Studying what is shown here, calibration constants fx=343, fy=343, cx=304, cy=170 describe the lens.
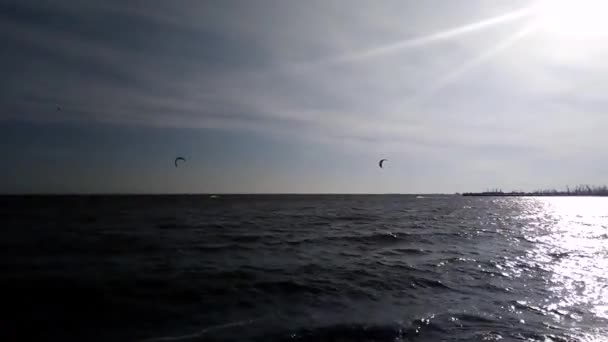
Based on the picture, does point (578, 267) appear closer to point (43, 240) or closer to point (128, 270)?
point (128, 270)

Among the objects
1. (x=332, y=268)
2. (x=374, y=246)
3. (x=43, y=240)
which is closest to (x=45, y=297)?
(x=332, y=268)

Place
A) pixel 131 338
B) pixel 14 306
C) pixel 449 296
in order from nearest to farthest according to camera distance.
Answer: pixel 131 338 → pixel 14 306 → pixel 449 296

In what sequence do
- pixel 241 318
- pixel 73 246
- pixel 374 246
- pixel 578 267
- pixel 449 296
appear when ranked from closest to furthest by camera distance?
pixel 241 318 → pixel 449 296 → pixel 578 267 → pixel 73 246 → pixel 374 246

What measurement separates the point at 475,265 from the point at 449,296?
528 cm

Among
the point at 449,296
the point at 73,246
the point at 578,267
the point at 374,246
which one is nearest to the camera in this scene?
the point at 449,296

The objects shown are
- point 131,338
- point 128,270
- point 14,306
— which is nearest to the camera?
point 131,338

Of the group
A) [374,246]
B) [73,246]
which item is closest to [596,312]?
[374,246]

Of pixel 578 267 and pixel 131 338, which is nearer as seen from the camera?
pixel 131 338

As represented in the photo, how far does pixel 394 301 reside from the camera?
381 inches

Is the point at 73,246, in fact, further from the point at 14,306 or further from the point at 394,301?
the point at 394,301

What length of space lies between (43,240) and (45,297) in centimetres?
1277

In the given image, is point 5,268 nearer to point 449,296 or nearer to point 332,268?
point 332,268

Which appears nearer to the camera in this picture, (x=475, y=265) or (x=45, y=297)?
(x=45, y=297)

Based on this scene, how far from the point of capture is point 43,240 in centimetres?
1962
